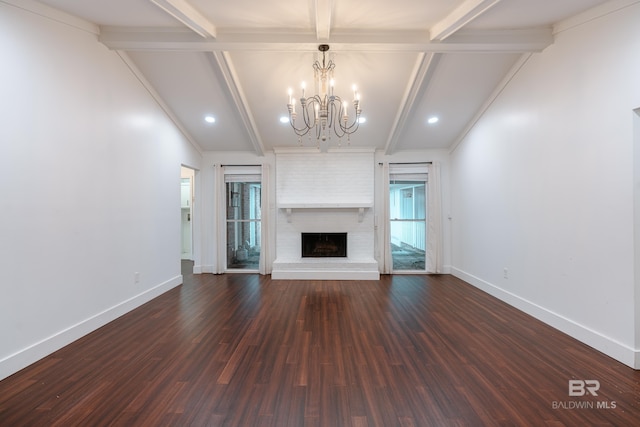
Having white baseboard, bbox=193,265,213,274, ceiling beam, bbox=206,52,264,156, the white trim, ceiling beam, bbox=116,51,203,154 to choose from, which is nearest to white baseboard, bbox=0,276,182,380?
white baseboard, bbox=193,265,213,274

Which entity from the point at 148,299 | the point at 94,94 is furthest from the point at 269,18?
the point at 148,299

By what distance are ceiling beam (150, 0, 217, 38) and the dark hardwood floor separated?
3.03 m

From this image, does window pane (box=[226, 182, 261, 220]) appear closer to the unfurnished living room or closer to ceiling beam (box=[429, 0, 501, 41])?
the unfurnished living room

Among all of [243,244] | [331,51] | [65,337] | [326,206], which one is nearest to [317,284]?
[326,206]

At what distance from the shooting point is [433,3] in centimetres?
249

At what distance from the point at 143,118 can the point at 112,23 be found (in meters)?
1.18

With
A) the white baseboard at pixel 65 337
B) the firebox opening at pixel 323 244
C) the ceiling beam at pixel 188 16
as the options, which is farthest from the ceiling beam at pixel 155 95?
the firebox opening at pixel 323 244

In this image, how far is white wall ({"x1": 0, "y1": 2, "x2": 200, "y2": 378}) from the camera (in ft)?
7.16

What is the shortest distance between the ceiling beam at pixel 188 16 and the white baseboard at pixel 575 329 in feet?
15.5

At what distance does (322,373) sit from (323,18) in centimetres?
312

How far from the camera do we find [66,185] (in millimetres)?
2635

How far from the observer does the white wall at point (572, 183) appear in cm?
229

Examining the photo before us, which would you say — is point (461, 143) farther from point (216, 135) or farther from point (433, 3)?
point (216, 135)

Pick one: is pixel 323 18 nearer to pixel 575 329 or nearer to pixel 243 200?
pixel 575 329
